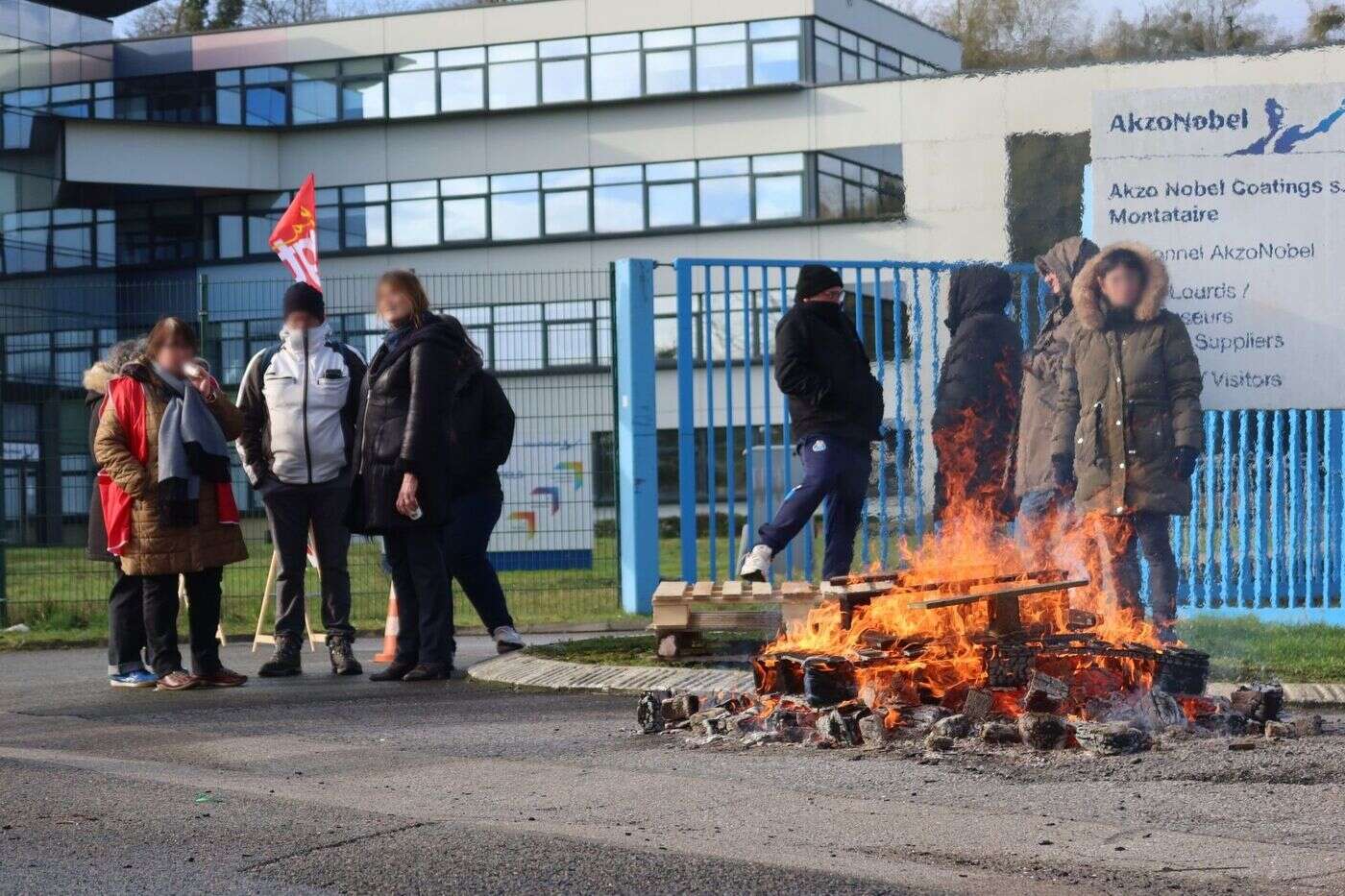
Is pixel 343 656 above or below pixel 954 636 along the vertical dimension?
below

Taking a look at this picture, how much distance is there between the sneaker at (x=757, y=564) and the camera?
33.2 feet

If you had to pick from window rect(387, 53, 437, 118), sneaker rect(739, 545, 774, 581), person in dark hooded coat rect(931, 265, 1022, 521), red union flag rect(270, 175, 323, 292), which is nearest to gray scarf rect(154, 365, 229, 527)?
sneaker rect(739, 545, 774, 581)

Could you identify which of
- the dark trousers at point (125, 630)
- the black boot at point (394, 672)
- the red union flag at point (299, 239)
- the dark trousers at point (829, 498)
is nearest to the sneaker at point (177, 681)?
the dark trousers at point (125, 630)

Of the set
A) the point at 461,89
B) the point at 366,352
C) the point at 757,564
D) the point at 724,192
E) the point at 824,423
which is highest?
the point at 461,89

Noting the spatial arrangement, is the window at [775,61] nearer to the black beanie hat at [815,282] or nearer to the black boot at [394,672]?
the black beanie hat at [815,282]

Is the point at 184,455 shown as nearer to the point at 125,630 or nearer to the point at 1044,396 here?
the point at 125,630

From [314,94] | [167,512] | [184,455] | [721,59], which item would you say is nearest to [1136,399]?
[184,455]

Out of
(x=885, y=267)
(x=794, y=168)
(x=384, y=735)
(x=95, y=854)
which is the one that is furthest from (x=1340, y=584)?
(x=794, y=168)

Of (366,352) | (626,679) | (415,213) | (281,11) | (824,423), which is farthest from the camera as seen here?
(281,11)

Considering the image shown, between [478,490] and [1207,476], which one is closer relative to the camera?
[478,490]

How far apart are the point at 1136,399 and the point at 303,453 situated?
14.6 ft

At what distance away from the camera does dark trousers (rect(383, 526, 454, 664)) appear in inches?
388

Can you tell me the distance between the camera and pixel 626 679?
365 inches

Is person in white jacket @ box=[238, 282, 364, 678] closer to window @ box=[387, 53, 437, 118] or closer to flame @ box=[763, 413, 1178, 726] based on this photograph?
flame @ box=[763, 413, 1178, 726]
